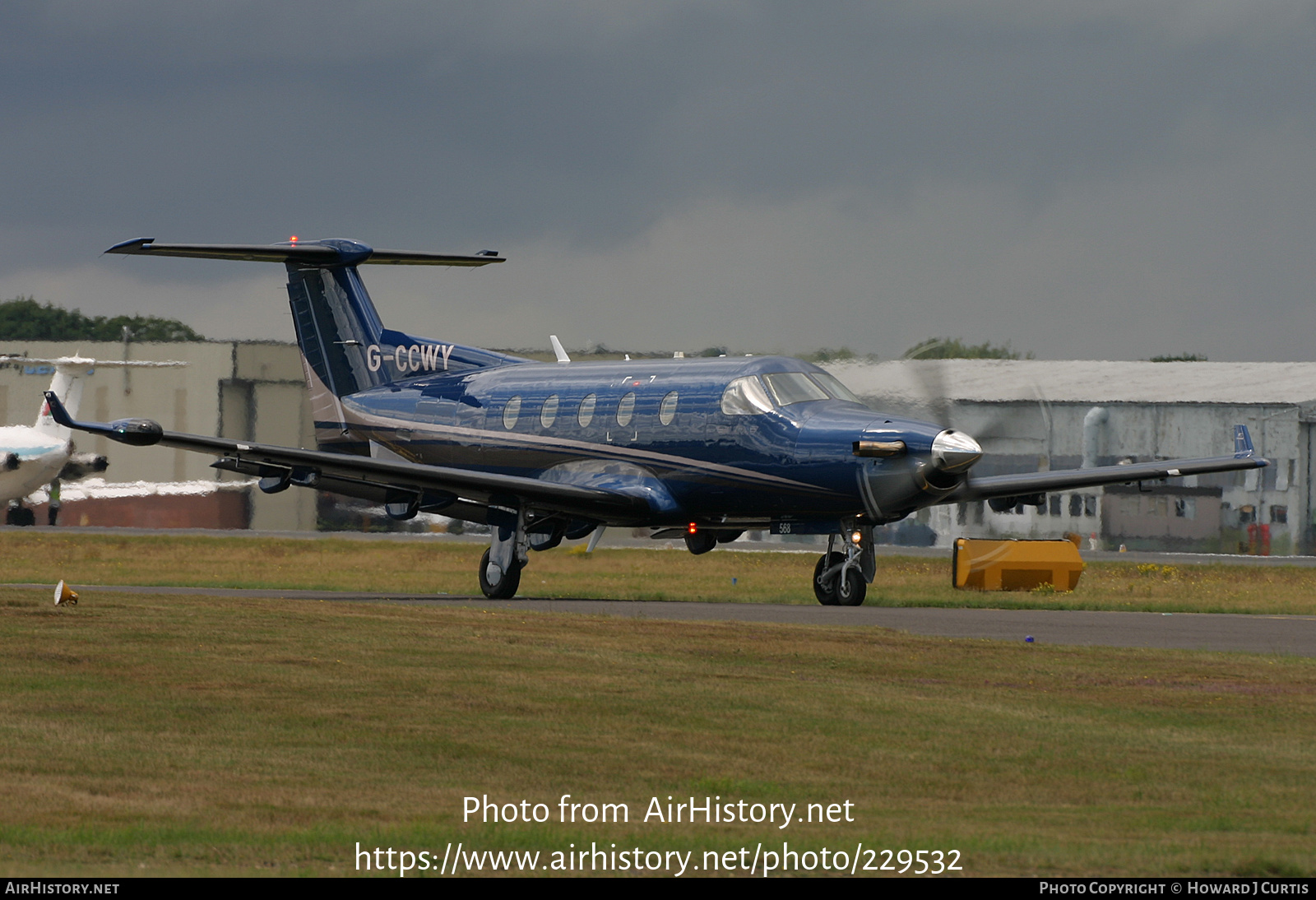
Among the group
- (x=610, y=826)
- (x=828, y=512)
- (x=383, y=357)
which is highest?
(x=383, y=357)

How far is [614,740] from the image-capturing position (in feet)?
38.4

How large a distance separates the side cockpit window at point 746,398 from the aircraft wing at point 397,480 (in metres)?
2.21

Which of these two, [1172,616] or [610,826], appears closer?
[610,826]

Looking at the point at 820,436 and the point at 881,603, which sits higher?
the point at 820,436

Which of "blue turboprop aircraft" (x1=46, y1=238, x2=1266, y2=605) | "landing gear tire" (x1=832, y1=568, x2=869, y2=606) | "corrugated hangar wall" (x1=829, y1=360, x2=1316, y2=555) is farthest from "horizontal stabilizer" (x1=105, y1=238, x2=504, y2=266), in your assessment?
"corrugated hangar wall" (x1=829, y1=360, x2=1316, y2=555)

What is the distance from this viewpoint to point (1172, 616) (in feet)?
84.0

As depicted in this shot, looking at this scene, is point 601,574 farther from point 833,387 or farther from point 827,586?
point 833,387

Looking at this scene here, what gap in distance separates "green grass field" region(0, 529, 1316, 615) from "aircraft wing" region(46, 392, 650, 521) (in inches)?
102

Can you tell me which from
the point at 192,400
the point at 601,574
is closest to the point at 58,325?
the point at 192,400

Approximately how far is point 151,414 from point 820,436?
150ft

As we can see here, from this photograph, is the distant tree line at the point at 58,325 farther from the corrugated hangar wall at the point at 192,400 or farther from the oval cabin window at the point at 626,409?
the oval cabin window at the point at 626,409

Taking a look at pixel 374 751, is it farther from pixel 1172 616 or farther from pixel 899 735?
pixel 1172 616

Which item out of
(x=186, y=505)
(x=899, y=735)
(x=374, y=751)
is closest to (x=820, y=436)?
(x=899, y=735)

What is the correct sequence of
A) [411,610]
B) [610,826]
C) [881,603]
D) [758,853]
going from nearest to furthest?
[758,853] → [610,826] → [411,610] → [881,603]
